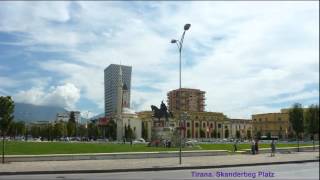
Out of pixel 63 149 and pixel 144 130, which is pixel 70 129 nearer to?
pixel 144 130

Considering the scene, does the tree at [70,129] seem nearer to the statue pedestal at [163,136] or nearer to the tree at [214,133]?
the tree at [214,133]

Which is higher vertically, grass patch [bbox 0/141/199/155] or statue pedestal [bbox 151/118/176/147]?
statue pedestal [bbox 151/118/176/147]

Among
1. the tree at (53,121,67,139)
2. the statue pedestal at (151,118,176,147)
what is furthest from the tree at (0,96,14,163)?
the tree at (53,121,67,139)

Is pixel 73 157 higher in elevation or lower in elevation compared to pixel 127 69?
lower

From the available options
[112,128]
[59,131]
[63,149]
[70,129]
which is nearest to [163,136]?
[63,149]

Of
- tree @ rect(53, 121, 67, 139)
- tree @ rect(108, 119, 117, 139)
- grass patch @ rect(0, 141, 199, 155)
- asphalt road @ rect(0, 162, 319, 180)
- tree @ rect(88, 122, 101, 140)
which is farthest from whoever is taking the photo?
tree @ rect(108, 119, 117, 139)

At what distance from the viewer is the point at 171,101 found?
72.6 m

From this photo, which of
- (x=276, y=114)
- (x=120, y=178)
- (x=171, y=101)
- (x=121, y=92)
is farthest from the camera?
(x=121, y=92)

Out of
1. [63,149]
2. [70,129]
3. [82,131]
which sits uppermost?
[70,129]

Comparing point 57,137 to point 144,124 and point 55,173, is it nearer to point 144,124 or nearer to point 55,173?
point 144,124

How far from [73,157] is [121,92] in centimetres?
→ 14125

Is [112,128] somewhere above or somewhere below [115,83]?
below

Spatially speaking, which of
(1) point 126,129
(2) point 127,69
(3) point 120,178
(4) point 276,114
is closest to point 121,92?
(2) point 127,69

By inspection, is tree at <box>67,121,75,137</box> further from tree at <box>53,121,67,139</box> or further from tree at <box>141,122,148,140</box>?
tree at <box>141,122,148,140</box>
